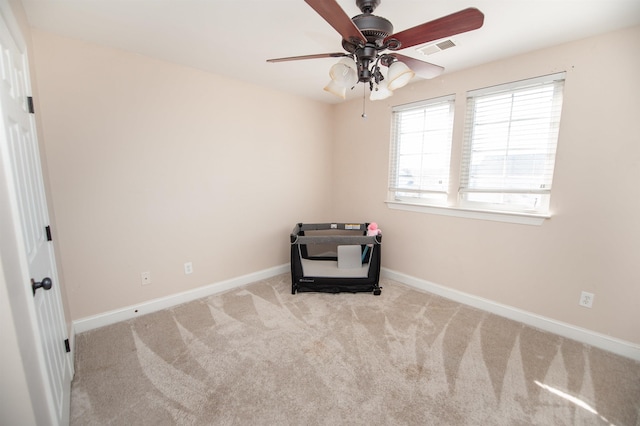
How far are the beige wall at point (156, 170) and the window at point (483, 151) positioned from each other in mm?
1394

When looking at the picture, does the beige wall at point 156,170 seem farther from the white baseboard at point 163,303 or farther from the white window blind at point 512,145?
the white window blind at point 512,145

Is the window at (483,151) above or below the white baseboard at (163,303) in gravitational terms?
above

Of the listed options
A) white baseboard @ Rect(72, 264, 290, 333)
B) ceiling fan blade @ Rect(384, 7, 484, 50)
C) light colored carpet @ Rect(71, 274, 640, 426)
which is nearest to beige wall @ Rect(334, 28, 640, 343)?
light colored carpet @ Rect(71, 274, 640, 426)

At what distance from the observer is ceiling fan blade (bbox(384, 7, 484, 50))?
108cm

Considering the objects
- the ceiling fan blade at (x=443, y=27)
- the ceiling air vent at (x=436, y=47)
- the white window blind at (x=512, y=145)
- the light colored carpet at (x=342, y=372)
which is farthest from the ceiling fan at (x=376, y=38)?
the light colored carpet at (x=342, y=372)

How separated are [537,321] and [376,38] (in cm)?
255

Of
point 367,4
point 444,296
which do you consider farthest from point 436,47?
point 444,296

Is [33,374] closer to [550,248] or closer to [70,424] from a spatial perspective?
[70,424]

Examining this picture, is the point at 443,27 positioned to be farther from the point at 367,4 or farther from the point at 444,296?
the point at 444,296

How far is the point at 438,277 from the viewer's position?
113 inches

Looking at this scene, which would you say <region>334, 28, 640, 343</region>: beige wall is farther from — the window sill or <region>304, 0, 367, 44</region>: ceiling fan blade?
<region>304, 0, 367, 44</region>: ceiling fan blade

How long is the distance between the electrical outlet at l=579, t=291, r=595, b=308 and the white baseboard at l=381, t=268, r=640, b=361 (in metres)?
0.20

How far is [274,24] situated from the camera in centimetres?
174

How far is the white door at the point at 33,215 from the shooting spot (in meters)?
1.04
